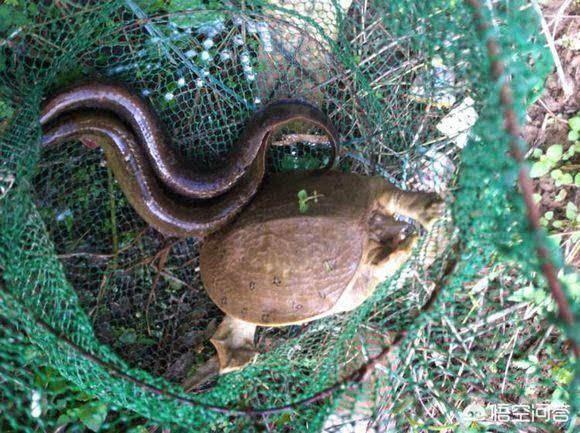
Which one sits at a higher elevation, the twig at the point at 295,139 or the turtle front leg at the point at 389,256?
the twig at the point at 295,139

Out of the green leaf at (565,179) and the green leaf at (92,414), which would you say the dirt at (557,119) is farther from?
the green leaf at (92,414)

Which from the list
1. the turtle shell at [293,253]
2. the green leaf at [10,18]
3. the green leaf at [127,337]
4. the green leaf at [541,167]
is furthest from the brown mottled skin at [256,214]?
the green leaf at [541,167]

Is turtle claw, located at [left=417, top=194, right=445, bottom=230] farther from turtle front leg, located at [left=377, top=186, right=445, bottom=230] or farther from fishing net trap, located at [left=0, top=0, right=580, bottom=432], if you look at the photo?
fishing net trap, located at [left=0, top=0, right=580, bottom=432]

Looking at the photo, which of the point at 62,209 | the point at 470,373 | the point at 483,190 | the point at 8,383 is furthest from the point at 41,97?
the point at 470,373

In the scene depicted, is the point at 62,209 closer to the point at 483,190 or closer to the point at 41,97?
the point at 41,97

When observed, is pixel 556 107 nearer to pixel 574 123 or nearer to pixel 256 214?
pixel 574 123

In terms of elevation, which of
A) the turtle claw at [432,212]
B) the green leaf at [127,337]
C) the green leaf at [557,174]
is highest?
the turtle claw at [432,212]

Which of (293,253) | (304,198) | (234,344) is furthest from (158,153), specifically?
(234,344)
